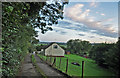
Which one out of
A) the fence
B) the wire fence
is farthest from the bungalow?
the fence

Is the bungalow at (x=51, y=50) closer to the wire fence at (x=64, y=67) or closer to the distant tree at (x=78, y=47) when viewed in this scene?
the wire fence at (x=64, y=67)

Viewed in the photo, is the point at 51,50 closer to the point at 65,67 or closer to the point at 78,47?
the point at 65,67

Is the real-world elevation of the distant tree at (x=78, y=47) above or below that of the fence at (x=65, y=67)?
below

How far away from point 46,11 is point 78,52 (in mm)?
51343

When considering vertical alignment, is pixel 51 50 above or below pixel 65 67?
below

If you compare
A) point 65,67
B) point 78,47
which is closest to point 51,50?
point 65,67

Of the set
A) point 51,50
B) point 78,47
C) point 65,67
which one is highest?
point 65,67

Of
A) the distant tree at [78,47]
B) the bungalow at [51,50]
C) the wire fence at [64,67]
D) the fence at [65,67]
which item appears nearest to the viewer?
the fence at [65,67]

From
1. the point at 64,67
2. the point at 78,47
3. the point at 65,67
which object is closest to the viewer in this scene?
the point at 64,67

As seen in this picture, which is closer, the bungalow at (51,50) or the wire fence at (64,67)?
the wire fence at (64,67)

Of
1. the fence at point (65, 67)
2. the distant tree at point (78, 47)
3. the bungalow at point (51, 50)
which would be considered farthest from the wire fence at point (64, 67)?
the distant tree at point (78, 47)

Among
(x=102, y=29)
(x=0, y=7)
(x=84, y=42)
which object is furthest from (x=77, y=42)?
(x=0, y=7)

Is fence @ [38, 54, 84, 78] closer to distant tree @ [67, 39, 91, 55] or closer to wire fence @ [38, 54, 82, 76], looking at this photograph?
wire fence @ [38, 54, 82, 76]

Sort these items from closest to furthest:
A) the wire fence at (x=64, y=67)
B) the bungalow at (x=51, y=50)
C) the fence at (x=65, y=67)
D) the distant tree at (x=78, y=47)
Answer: the fence at (x=65, y=67), the wire fence at (x=64, y=67), the bungalow at (x=51, y=50), the distant tree at (x=78, y=47)
